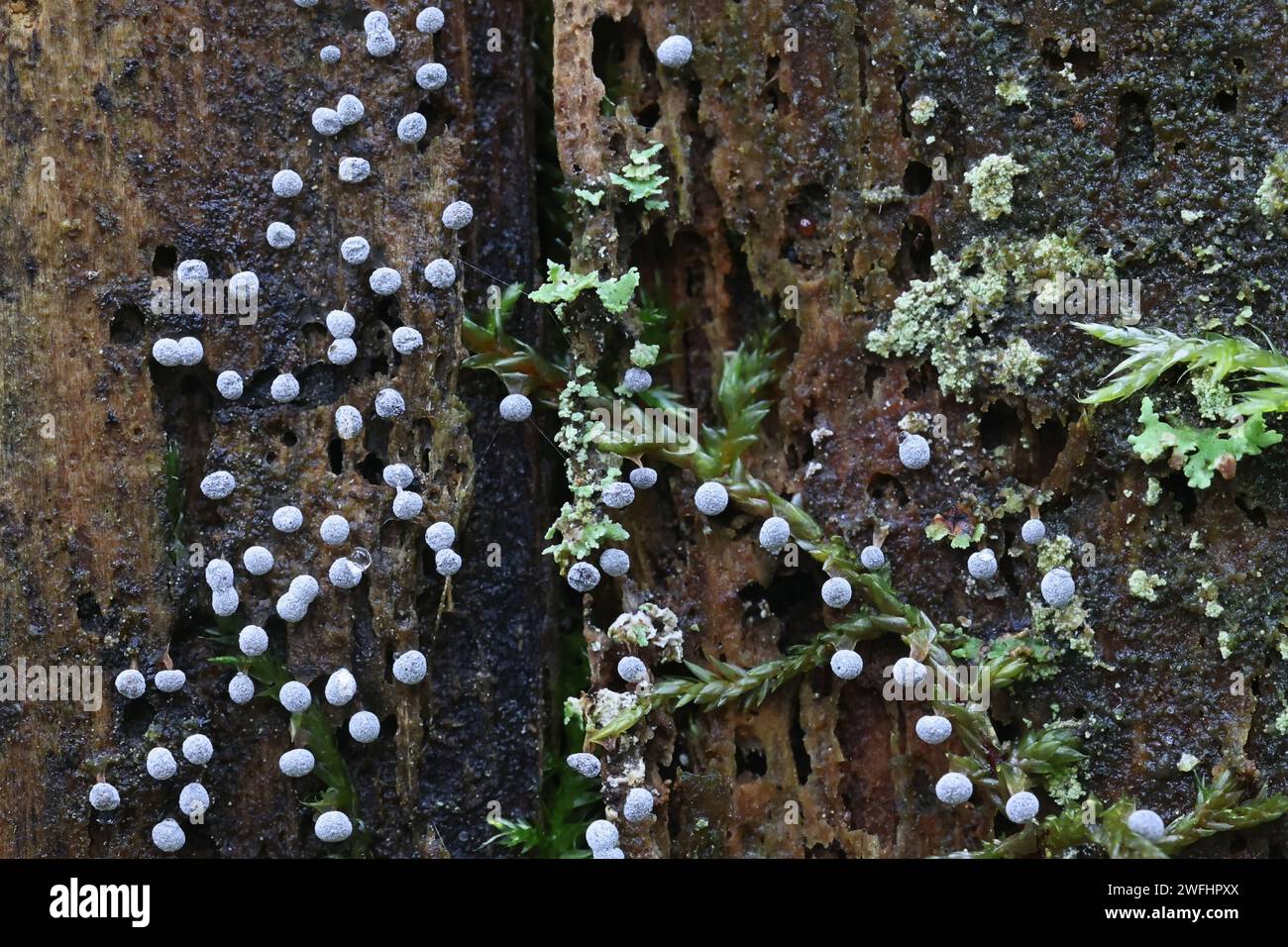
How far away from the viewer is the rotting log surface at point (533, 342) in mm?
3199

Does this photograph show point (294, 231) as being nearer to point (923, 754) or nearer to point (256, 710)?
point (256, 710)

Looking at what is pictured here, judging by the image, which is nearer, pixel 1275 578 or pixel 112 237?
pixel 1275 578

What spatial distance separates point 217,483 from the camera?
334 centimetres

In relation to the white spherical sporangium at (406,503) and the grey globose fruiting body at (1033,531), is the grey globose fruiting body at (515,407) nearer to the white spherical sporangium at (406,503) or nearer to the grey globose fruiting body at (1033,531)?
the white spherical sporangium at (406,503)

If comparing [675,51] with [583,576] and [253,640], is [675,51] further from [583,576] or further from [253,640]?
[253,640]

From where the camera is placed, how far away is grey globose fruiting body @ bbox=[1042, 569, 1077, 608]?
3119 mm

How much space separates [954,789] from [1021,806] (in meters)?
0.17

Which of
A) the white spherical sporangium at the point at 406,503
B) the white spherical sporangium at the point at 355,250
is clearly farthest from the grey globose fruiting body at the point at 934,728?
the white spherical sporangium at the point at 355,250

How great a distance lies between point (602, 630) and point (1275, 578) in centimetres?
185

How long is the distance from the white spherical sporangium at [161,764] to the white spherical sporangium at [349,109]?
189cm

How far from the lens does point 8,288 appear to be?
3.41 metres

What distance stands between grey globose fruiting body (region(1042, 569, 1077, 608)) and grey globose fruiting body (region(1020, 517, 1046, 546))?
4.1 inches

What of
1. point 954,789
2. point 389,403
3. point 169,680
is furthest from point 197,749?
point 954,789
